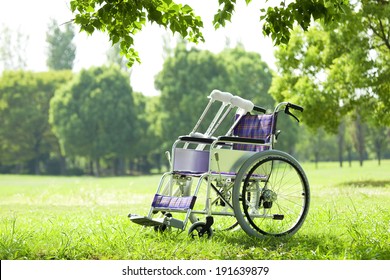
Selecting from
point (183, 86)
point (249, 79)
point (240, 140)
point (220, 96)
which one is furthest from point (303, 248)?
point (249, 79)

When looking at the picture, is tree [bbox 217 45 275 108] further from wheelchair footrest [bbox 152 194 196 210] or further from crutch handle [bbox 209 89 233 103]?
wheelchair footrest [bbox 152 194 196 210]

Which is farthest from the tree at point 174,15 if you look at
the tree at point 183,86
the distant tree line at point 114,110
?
the tree at point 183,86

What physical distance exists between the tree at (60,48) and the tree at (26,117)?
2869 millimetres

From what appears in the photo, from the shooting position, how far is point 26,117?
1911 inches

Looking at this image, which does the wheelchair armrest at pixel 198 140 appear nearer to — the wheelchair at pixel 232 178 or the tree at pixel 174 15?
the wheelchair at pixel 232 178

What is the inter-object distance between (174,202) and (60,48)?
164ft

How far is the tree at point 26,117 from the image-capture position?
47.3m

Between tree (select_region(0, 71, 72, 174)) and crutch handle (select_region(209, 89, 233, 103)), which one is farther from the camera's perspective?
tree (select_region(0, 71, 72, 174))

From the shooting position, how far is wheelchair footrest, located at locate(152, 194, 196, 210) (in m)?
5.92

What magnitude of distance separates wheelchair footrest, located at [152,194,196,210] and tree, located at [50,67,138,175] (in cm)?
3820

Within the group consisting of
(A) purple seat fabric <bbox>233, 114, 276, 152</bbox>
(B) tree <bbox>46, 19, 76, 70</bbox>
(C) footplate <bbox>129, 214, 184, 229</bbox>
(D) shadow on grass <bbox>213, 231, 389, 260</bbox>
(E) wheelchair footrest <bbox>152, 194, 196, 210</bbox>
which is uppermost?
(B) tree <bbox>46, 19, 76, 70</bbox>

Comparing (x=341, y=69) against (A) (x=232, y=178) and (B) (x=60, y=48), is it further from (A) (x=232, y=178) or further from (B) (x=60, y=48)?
(B) (x=60, y=48)

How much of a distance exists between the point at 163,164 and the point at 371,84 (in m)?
37.0

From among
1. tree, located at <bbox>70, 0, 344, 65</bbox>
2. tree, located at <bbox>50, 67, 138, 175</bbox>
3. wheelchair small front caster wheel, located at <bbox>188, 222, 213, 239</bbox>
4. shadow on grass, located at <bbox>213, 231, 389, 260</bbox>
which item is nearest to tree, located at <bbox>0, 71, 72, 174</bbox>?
tree, located at <bbox>50, 67, 138, 175</bbox>
